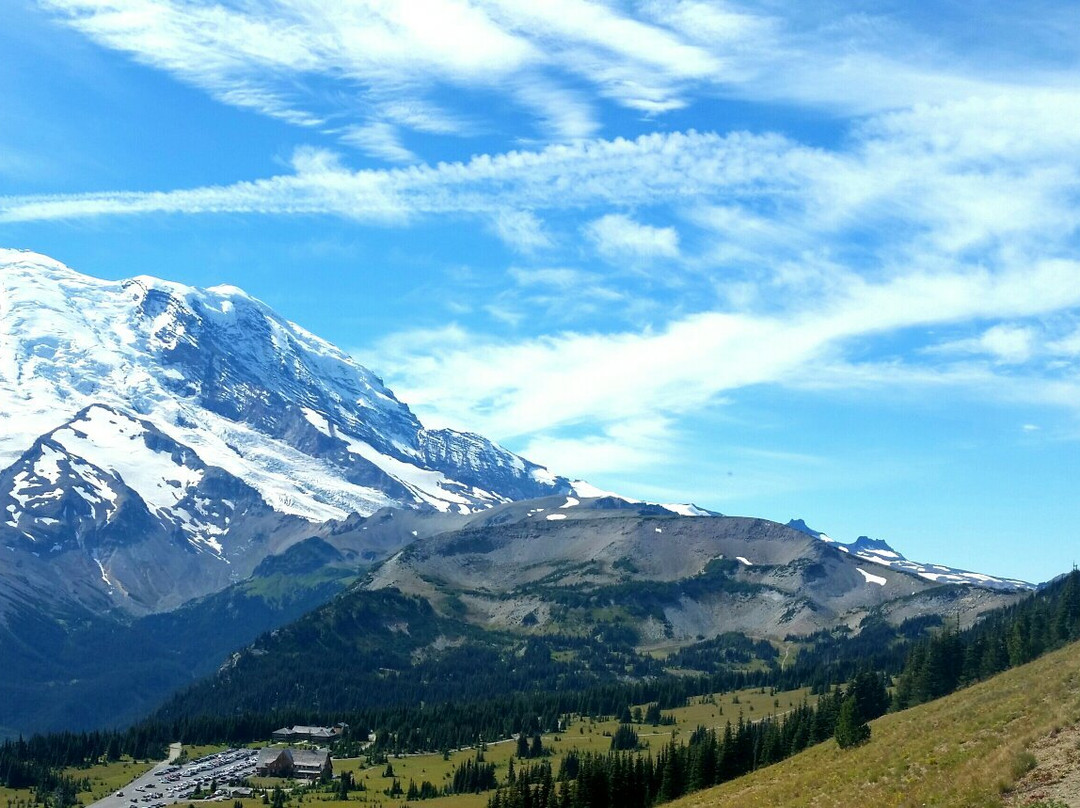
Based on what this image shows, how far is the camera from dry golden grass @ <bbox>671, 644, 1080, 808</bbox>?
1900 inches

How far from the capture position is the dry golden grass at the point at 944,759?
48250 millimetres

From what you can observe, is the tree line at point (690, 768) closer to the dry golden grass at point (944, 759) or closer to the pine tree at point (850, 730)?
the pine tree at point (850, 730)

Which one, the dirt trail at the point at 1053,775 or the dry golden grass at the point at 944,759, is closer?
the dirt trail at the point at 1053,775

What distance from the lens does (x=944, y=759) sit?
55625 millimetres

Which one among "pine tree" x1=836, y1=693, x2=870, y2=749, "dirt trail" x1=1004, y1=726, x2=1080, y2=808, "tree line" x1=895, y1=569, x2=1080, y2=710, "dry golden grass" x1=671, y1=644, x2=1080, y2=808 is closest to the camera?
"dirt trail" x1=1004, y1=726, x2=1080, y2=808

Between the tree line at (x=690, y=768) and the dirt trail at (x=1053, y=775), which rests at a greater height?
the dirt trail at (x=1053, y=775)

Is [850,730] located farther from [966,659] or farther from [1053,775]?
[966,659]

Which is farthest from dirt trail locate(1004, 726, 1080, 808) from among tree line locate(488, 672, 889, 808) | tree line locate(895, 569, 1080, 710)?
tree line locate(895, 569, 1080, 710)

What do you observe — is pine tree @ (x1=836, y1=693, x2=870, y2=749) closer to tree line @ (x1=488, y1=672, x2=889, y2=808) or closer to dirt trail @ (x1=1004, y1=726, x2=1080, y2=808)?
tree line @ (x1=488, y1=672, x2=889, y2=808)

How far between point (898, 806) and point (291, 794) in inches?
6477

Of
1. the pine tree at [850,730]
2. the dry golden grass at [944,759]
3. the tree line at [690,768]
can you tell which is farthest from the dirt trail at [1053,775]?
the tree line at [690,768]

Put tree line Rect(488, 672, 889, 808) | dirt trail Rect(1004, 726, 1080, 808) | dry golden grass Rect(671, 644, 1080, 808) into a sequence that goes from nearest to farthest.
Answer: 1. dirt trail Rect(1004, 726, 1080, 808)
2. dry golden grass Rect(671, 644, 1080, 808)
3. tree line Rect(488, 672, 889, 808)

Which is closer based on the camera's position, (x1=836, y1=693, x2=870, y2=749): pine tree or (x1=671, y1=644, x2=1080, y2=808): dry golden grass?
(x1=671, y1=644, x2=1080, y2=808): dry golden grass

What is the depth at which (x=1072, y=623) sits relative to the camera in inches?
6319
